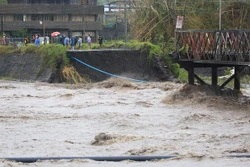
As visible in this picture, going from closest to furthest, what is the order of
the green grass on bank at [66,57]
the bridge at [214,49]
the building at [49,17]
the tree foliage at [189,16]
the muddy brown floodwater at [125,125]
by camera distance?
the muddy brown floodwater at [125,125], the bridge at [214,49], the green grass on bank at [66,57], the tree foliage at [189,16], the building at [49,17]

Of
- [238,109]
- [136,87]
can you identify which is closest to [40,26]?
[136,87]

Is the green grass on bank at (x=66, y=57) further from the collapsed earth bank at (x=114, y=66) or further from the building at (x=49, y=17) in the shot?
the building at (x=49, y=17)

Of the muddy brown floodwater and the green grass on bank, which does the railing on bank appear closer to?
the muddy brown floodwater

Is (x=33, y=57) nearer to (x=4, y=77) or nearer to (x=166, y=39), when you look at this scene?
(x=4, y=77)

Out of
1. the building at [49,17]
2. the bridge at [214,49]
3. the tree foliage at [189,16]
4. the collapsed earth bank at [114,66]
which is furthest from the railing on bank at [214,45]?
the building at [49,17]

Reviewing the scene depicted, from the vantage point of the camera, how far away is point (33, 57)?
1694 inches

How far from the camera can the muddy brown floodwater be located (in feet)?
51.9

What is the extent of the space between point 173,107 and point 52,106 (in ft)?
17.0

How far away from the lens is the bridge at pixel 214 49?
79.7ft

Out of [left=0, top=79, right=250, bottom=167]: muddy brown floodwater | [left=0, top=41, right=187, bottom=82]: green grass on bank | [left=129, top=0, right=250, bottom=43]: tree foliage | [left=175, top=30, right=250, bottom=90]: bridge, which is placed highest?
[left=129, top=0, right=250, bottom=43]: tree foliage

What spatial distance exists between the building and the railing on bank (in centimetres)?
3843

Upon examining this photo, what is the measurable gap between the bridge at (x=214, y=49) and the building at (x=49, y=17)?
38494 millimetres

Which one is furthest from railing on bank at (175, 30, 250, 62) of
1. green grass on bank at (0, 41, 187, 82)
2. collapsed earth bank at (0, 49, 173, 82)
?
green grass on bank at (0, 41, 187, 82)

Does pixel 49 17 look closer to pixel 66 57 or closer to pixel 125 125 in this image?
pixel 66 57
